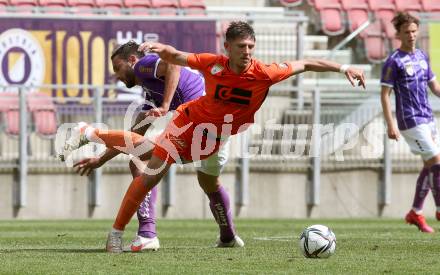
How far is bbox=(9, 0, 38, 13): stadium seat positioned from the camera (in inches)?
787

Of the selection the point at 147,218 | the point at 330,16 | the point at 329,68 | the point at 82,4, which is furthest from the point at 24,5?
the point at 329,68

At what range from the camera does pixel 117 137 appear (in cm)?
995

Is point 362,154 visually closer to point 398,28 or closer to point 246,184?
point 246,184

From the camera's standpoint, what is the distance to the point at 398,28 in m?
12.8

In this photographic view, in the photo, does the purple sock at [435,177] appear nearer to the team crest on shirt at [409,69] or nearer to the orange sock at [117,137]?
the team crest on shirt at [409,69]

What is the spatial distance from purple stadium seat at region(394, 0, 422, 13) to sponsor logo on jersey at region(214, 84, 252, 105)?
14.0 m

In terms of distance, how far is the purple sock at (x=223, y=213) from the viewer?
34.5 ft

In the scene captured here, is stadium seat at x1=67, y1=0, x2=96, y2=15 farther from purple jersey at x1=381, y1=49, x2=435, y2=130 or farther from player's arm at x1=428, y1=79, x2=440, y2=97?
player's arm at x1=428, y1=79, x2=440, y2=97

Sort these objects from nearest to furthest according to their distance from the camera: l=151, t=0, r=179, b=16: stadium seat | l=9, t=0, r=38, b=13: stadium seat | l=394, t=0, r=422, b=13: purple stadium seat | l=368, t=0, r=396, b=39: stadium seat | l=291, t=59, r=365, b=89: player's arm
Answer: l=291, t=59, r=365, b=89: player's arm, l=9, t=0, r=38, b=13: stadium seat, l=151, t=0, r=179, b=16: stadium seat, l=368, t=0, r=396, b=39: stadium seat, l=394, t=0, r=422, b=13: purple stadium seat

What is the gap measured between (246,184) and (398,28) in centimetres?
652

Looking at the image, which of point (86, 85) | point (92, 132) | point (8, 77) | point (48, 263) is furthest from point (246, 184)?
point (48, 263)

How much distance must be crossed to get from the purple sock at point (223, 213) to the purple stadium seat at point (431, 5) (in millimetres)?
13328

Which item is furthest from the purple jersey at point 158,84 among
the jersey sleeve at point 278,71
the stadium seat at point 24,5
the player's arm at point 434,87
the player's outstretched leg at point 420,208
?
the stadium seat at point 24,5

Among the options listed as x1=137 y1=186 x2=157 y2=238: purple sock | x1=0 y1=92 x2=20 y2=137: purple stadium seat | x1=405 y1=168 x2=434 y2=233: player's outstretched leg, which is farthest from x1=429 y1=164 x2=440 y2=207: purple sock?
x1=0 y1=92 x2=20 y2=137: purple stadium seat
